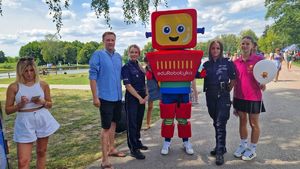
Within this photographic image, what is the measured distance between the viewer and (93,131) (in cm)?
597

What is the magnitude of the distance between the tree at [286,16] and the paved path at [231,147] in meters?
26.2

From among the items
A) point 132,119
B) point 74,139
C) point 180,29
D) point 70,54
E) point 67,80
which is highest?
point 70,54

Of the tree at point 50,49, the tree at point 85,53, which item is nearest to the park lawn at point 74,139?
the tree at point 50,49

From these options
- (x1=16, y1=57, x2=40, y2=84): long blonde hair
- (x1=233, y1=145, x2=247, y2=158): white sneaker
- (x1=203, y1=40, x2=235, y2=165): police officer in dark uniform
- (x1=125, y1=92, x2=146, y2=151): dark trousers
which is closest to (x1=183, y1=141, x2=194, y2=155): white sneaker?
(x1=203, y1=40, x2=235, y2=165): police officer in dark uniform

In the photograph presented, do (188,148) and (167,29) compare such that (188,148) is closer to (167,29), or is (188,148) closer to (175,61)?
(175,61)

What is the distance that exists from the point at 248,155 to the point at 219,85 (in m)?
1.01

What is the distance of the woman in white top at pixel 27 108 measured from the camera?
3035 mm

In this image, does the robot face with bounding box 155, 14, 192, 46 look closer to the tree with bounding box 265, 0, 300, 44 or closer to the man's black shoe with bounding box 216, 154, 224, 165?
the man's black shoe with bounding box 216, 154, 224, 165

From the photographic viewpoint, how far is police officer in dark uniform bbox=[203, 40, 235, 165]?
393 centimetres

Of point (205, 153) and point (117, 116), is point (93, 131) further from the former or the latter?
point (205, 153)

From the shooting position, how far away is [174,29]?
4266 mm

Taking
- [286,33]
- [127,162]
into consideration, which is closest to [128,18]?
[127,162]

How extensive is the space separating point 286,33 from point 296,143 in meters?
29.9

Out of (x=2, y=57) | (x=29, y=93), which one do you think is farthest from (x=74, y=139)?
(x=2, y=57)
